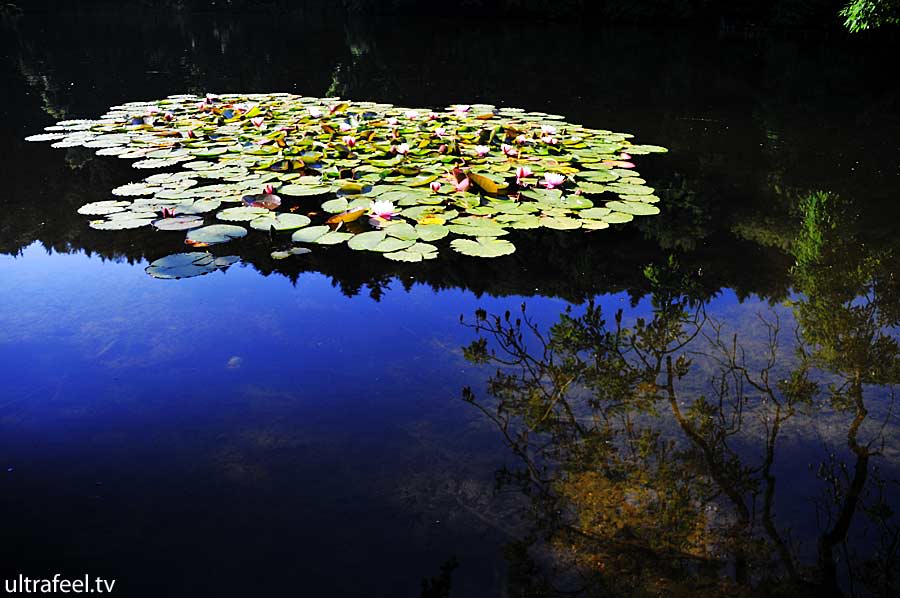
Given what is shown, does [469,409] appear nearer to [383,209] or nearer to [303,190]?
[383,209]

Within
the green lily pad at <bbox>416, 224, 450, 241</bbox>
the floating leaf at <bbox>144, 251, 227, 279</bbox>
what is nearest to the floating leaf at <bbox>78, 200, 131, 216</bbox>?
the floating leaf at <bbox>144, 251, 227, 279</bbox>

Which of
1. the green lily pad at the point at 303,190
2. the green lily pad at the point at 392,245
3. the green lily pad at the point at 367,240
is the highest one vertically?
the green lily pad at the point at 303,190

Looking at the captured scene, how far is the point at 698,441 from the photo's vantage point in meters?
1.95

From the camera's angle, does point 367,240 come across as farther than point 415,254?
Yes

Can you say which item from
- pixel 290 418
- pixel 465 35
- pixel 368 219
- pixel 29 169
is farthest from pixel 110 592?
pixel 465 35

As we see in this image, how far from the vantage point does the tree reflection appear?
4.96ft

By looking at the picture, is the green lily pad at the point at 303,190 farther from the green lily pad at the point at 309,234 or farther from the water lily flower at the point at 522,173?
the water lily flower at the point at 522,173

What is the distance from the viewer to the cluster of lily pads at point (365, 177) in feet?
11.6

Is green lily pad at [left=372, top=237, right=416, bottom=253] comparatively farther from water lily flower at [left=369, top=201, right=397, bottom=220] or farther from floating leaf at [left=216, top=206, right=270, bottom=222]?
floating leaf at [left=216, top=206, right=270, bottom=222]

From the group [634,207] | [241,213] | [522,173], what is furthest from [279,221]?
[634,207]

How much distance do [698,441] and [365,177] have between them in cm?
292

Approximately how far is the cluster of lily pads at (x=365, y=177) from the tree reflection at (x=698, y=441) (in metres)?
0.94

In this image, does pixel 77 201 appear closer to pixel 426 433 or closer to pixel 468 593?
pixel 426 433

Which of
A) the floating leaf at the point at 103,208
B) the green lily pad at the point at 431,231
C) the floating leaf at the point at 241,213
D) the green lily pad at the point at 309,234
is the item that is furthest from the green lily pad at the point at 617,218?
the floating leaf at the point at 103,208
